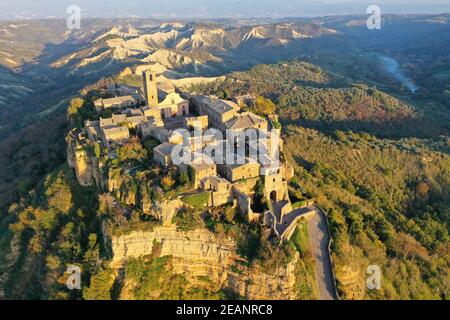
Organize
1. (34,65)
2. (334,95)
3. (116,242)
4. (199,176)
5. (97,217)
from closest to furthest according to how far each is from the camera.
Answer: (116,242), (199,176), (97,217), (334,95), (34,65)

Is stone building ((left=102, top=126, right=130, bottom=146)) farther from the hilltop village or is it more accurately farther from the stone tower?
the stone tower

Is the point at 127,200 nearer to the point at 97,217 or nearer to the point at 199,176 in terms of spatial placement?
the point at 97,217

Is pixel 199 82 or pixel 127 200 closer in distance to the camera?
pixel 127 200

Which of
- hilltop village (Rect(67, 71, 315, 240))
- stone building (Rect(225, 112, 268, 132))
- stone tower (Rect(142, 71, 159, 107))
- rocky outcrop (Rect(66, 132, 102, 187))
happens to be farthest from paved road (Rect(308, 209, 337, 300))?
stone tower (Rect(142, 71, 159, 107))

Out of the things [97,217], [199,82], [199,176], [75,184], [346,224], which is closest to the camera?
[199,176]

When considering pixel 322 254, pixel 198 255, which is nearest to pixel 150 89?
pixel 198 255

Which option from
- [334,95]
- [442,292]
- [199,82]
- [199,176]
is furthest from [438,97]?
[199,176]

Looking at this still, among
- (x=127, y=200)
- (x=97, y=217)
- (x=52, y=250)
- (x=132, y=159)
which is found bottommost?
(x=52, y=250)
